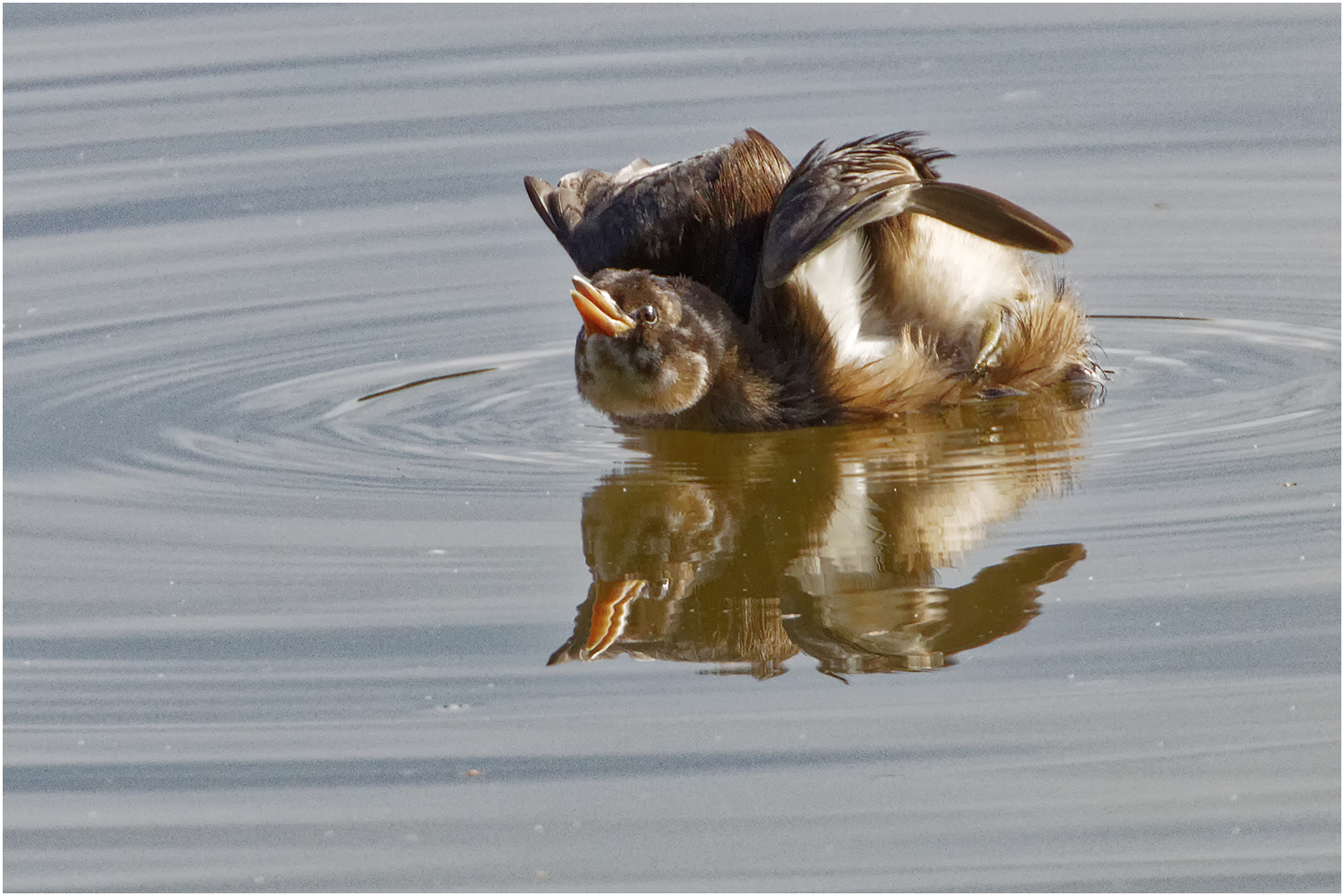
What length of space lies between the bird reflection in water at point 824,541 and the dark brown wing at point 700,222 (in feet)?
1.75

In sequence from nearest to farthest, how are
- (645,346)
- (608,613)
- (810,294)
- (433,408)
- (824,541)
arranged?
1. (608,613)
2. (824,541)
3. (645,346)
4. (810,294)
5. (433,408)

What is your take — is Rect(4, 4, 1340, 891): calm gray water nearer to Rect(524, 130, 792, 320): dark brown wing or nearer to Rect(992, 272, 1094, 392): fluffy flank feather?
Rect(992, 272, 1094, 392): fluffy flank feather

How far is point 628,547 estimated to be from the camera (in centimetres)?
490

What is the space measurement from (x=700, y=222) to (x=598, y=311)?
0.74m

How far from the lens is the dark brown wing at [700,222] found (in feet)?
19.7

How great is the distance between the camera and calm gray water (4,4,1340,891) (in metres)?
3.64

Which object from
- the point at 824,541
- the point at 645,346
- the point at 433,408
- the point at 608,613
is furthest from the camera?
the point at 433,408

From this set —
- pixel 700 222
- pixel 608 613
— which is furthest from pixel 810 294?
pixel 608 613

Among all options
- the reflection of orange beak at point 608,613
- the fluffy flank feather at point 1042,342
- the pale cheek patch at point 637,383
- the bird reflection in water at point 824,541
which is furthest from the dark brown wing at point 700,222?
the reflection of orange beak at point 608,613

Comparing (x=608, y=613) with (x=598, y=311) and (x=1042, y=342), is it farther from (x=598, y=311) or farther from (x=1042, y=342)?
(x=1042, y=342)

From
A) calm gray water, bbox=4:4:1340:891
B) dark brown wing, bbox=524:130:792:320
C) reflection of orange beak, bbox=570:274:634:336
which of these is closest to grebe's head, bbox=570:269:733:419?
reflection of orange beak, bbox=570:274:634:336

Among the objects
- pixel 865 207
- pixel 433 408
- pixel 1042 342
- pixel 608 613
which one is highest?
pixel 865 207

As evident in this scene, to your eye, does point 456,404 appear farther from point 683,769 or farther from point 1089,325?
point 683,769

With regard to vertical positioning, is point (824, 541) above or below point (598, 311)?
below
